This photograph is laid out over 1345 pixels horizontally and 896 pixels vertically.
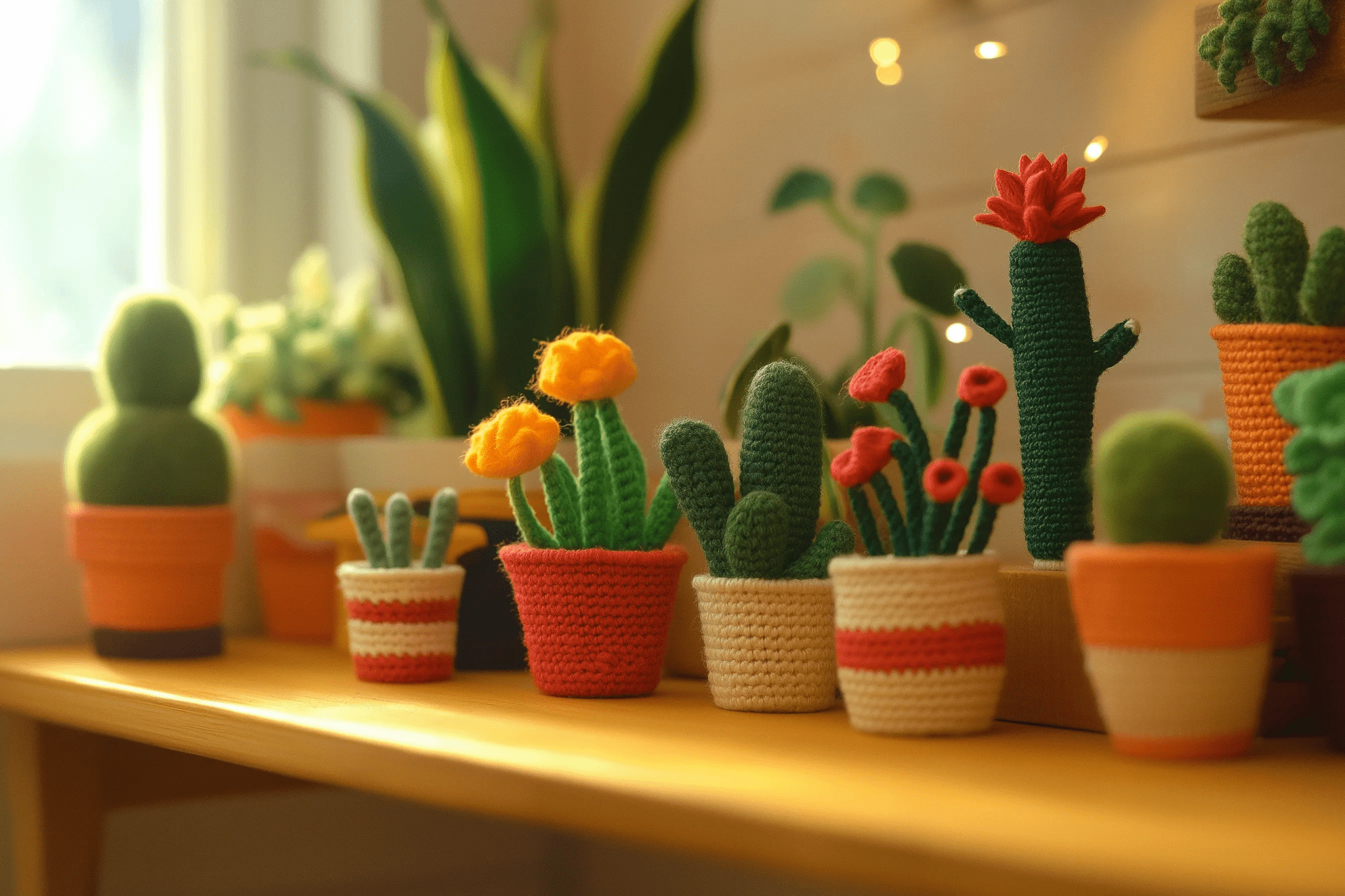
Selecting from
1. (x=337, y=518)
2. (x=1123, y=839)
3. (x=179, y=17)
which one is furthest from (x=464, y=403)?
(x=1123, y=839)

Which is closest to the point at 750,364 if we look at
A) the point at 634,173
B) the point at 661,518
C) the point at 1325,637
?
the point at 661,518

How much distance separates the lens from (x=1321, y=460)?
1.47 ft

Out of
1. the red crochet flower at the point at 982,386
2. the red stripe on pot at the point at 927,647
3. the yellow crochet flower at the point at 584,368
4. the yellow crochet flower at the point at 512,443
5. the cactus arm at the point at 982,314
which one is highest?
the cactus arm at the point at 982,314

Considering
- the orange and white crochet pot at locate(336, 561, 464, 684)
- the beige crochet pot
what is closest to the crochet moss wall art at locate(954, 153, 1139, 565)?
the beige crochet pot

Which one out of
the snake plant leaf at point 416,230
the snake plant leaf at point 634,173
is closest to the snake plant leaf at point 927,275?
the snake plant leaf at point 634,173

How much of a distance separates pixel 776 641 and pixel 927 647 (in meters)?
0.09

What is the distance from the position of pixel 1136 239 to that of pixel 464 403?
0.43 meters

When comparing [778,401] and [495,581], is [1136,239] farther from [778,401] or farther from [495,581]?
[495,581]

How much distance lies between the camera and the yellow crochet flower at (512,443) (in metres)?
0.58

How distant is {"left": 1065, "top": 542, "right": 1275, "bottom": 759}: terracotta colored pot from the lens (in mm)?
425

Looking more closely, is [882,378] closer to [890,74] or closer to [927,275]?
[927,275]

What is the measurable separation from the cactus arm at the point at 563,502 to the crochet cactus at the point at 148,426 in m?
0.28

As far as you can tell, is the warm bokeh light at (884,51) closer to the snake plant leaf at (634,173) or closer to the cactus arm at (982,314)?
the snake plant leaf at (634,173)

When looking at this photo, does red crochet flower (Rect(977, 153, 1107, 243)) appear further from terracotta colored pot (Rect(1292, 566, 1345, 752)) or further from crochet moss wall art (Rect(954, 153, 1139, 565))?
terracotta colored pot (Rect(1292, 566, 1345, 752))
